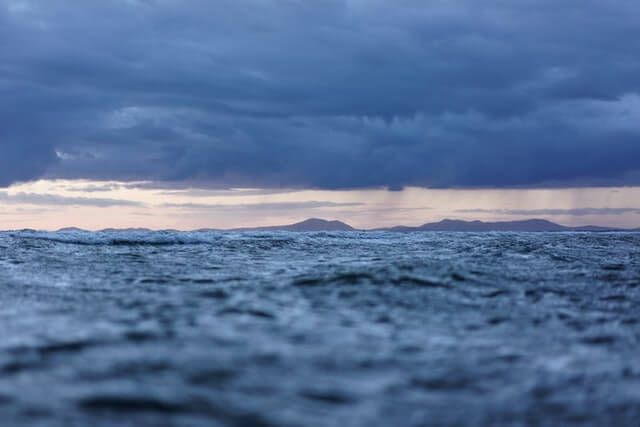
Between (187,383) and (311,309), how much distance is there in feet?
10.7

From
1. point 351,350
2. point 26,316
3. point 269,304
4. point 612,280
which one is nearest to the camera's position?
point 351,350

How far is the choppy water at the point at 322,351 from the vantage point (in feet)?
12.2

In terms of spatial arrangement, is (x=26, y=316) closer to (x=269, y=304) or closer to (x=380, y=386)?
(x=269, y=304)

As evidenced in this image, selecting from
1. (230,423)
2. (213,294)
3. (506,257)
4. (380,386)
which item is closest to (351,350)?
(380,386)

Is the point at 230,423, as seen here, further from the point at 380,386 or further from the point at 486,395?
the point at 486,395

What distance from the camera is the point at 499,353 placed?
5363 millimetres

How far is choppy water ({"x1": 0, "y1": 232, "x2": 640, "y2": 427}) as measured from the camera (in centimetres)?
372

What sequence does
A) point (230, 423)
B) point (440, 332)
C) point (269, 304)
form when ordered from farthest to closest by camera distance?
point (269, 304) < point (440, 332) < point (230, 423)

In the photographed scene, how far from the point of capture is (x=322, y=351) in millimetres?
5074

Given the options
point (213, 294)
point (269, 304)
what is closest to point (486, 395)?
point (269, 304)

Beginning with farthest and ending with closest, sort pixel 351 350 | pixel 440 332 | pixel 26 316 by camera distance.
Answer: pixel 26 316
pixel 440 332
pixel 351 350

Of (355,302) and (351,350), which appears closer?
(351,350)

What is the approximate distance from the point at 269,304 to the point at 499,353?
3.13 metres

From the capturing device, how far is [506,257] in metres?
15.3
